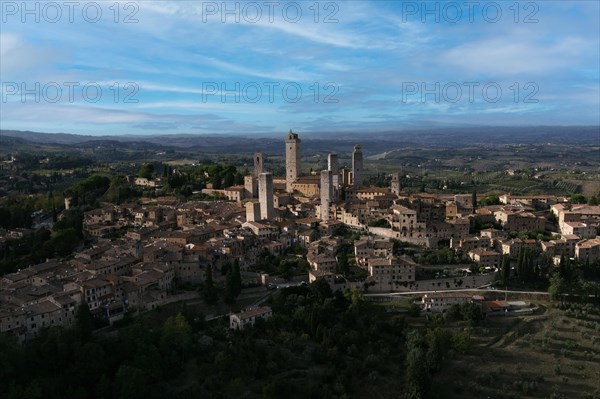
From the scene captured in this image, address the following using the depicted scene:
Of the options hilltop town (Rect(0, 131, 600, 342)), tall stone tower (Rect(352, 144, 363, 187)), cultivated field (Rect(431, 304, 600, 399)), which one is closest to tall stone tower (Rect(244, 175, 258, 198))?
hilltop town (Rect(0, 131, 600, 342))

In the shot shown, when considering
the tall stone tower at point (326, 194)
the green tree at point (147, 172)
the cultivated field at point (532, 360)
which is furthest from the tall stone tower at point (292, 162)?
the cultivated field at point (532, 360)

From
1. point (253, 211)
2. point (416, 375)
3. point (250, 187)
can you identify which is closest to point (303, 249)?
point (253, 211)

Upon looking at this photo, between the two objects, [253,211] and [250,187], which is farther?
[250,187]

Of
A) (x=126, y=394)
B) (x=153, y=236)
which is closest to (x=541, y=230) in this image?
(x=153, y=236)

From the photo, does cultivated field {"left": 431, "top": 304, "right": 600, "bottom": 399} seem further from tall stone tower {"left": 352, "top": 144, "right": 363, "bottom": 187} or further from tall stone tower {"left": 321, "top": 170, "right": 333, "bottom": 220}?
tall stone tower {"left": 352, "top": 144, "right": 363, "bottom": 187}

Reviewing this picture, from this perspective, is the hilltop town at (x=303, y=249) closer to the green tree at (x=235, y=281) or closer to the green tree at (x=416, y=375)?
the green tree at (x=235, y=281)

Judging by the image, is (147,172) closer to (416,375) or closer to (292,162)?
(292,162)
